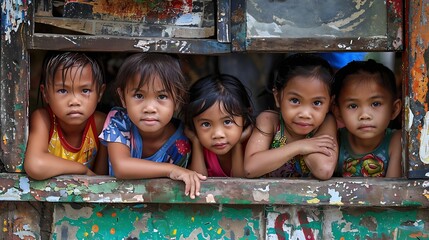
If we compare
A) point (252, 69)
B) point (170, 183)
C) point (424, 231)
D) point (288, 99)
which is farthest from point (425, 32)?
point (252, 69)

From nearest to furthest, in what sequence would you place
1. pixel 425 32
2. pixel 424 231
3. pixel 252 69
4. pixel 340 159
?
pixel 425 32 < pixel 424 231 < pixel 340 159 < pixel 252 69

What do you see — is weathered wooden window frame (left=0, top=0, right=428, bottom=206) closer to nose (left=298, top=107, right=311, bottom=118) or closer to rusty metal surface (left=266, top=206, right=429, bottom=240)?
rusty metal surface (left=266, top=206, right=429, bottom=240)

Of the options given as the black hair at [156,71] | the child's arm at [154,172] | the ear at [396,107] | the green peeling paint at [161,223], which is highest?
the black hair at [156,71]

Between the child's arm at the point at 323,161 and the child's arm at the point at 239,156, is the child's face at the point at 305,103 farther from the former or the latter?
the child's arm at the point at 239,156

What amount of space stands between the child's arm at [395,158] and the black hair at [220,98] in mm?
582

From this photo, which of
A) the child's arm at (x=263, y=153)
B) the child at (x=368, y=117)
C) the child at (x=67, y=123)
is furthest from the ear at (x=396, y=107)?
the child at (x=67, y=123)

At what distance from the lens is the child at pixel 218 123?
2.63m

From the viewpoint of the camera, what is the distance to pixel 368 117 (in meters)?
2.58

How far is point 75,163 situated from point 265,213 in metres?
0.77

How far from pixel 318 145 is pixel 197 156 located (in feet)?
1.73

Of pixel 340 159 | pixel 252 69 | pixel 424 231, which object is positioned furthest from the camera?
pixel 252 69

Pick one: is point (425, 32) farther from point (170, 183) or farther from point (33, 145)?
point (33, 145)

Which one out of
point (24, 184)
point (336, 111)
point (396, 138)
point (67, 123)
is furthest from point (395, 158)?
point (24, 184)

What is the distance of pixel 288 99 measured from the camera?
103 inches
